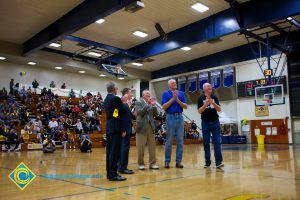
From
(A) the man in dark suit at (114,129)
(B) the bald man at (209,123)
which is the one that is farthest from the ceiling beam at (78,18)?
(A) the man in dark suit at (114,129)

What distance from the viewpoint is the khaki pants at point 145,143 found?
16.8ft

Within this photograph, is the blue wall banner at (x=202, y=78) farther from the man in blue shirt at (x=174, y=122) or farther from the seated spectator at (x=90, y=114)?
the man in blue shirt at (x=174, y=122)

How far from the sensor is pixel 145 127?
16.9ft

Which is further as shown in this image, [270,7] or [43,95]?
[43,95]

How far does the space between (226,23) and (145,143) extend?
9.13 metres

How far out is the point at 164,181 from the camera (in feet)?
12.2

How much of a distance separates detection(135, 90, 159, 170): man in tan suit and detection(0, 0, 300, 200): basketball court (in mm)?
390

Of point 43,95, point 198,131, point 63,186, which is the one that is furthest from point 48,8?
point 198,131

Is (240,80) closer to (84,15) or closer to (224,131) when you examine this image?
(224,131)

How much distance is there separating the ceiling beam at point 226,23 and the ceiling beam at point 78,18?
515cm

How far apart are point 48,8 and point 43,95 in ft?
27.6

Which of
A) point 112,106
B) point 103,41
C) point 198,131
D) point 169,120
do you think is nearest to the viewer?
point 112,106

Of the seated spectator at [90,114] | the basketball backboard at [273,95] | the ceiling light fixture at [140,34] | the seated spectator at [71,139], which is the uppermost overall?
the ceiling light fixture at [140,34]

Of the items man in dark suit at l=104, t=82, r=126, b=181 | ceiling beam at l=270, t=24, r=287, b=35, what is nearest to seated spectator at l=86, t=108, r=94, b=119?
ceiling beam at l=270, t=24, r=287, b=35
